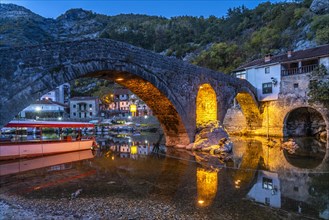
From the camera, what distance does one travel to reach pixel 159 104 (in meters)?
18.0

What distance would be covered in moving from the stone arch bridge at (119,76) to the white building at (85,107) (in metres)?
46.5

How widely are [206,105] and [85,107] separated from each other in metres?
48.9

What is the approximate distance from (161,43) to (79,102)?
1567 inches

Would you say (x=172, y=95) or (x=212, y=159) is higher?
(x=172, y=95)

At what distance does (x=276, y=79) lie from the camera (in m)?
29.3

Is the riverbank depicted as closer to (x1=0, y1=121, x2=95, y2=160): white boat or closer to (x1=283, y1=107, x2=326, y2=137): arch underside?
(x1=0, y1=121, x2=95, y2=160): white boat

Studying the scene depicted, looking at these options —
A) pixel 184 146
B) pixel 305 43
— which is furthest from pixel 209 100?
pixel 305 43

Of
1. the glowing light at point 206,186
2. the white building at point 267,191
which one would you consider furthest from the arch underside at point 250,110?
the white building at point 267,191

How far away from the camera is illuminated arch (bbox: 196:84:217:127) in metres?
21.4

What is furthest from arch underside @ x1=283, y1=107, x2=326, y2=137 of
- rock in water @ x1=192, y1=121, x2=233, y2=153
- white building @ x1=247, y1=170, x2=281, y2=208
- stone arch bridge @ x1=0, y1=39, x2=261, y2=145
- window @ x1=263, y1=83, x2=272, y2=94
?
white building @ x1=247, y1=170, x2=281, y2=208

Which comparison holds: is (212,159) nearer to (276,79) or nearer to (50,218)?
(50,218)

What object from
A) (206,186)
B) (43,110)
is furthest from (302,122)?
(43,110)

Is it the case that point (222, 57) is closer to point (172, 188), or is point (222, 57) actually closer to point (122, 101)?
point (122, 101)

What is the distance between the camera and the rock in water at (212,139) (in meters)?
17.3
